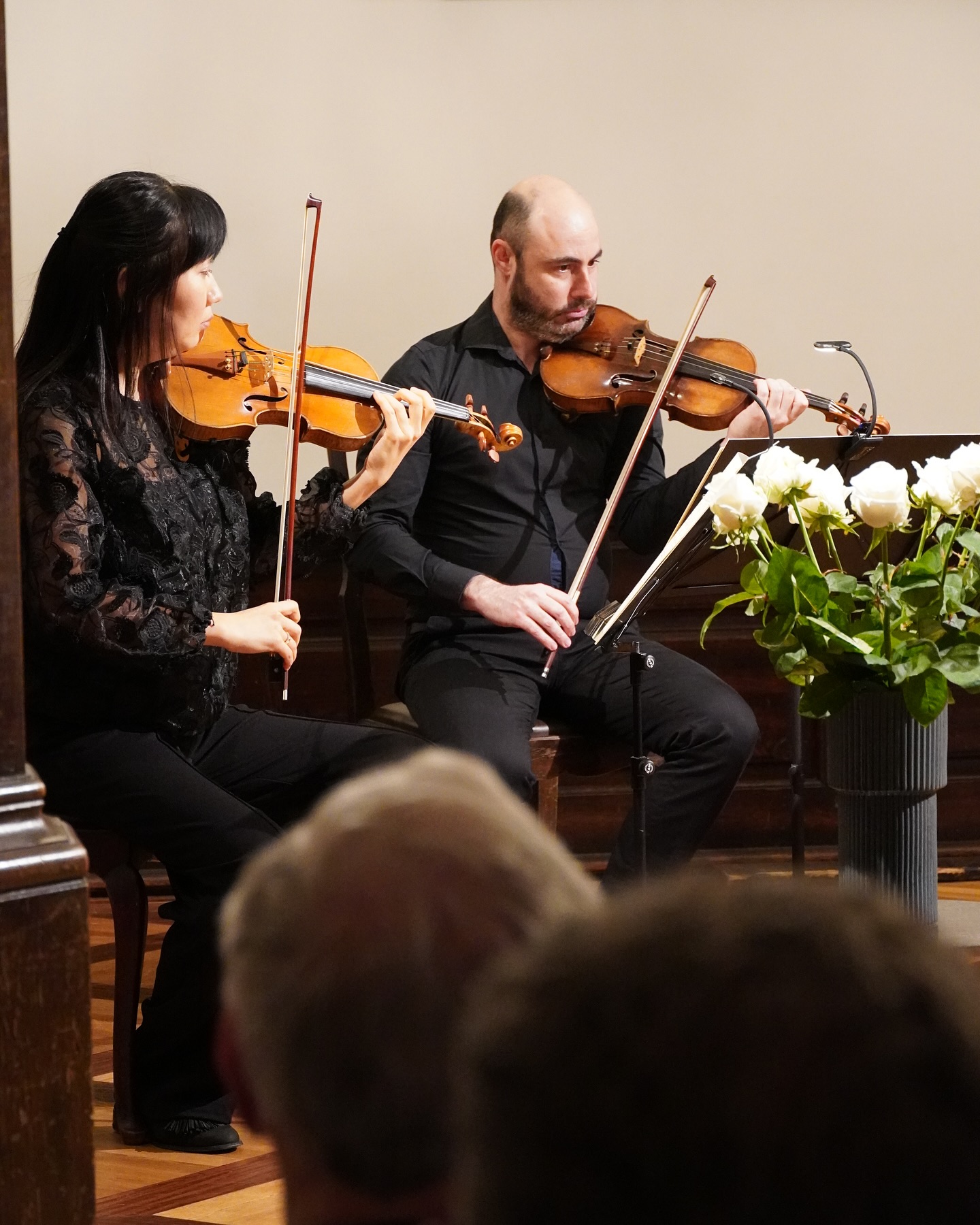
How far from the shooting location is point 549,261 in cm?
271

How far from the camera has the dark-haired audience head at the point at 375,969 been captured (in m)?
0.45

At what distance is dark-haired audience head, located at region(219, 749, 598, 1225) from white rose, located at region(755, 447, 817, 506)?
1384 millimetres

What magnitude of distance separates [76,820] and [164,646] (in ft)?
0.93

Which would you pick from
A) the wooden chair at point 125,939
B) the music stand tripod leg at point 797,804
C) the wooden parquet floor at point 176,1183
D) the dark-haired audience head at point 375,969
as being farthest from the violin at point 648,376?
the dark-haired audience head at point 375,969

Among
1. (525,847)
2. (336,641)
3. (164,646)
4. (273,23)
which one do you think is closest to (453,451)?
(336,641)

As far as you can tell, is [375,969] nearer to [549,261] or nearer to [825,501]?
[825,501]

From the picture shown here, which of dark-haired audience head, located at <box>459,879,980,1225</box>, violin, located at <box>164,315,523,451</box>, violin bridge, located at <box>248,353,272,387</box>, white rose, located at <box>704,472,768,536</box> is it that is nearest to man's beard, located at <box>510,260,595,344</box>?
violin, located at <box>164,315,523,451</box>

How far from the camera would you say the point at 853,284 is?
3594mm

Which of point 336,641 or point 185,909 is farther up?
point 336,641

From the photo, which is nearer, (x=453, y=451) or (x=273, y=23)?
(x=453, y=451)

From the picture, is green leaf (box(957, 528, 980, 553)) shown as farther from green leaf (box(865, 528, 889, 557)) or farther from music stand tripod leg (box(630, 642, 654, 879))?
music stand tripod leg (box(630, 642, 654, 879))

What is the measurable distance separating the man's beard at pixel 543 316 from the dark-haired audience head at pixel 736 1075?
241cm

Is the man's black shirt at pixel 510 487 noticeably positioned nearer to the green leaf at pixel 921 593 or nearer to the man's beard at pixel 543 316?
the man's beard at pixel 543 316

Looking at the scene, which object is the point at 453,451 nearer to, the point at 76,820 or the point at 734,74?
the point at 76,820
